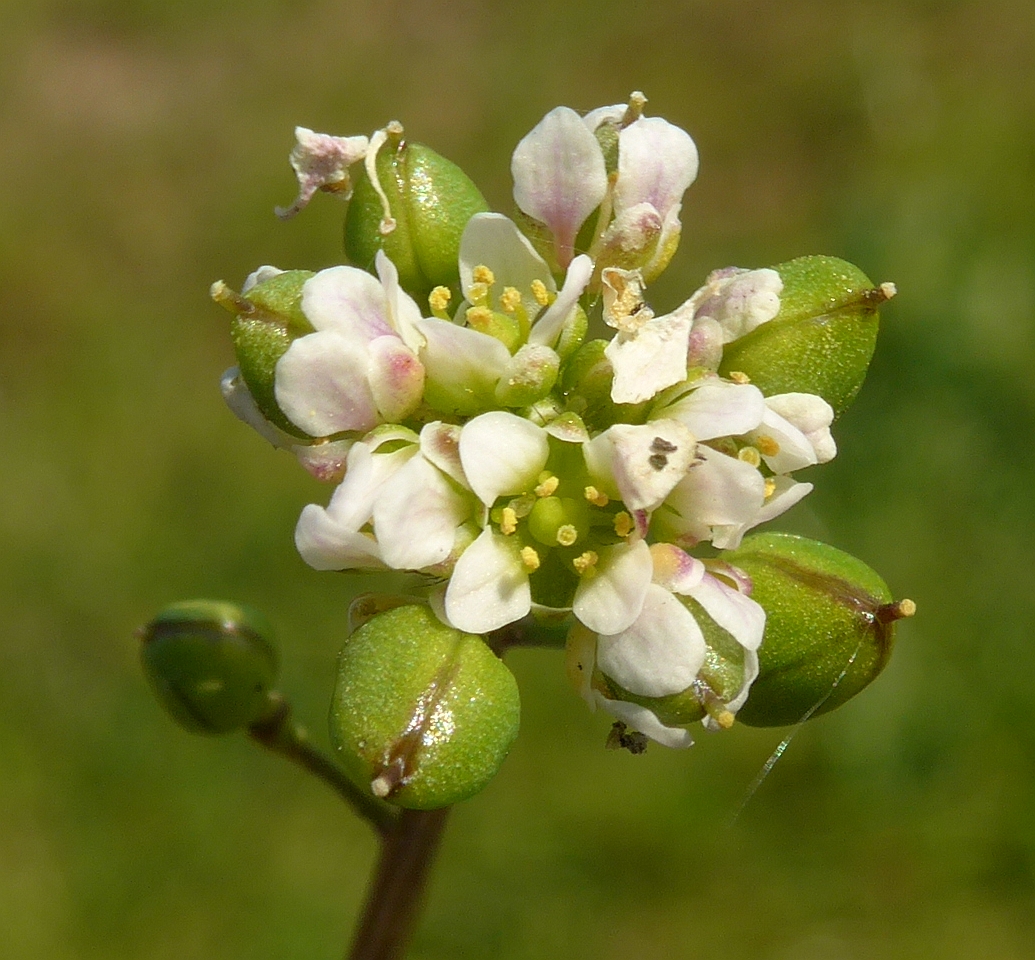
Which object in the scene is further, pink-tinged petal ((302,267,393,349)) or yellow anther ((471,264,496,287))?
yellow anther ((471,264,496,287))

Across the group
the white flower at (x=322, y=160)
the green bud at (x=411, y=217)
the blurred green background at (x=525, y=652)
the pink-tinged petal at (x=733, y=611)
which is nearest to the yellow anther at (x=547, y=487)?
the pink-tinged petal at (x=733, y=611)

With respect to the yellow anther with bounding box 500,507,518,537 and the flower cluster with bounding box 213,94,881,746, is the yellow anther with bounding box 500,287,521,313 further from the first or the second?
the yellow anther with bounding box 500,507,518,537

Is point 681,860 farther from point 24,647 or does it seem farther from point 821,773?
point 24,647

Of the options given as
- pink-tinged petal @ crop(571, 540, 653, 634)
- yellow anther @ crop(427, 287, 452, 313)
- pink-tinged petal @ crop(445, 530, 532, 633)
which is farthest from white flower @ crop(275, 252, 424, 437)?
pink-tinged petal @ crop(571, 540, 653, 634)

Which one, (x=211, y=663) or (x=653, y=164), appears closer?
(x=653, y=164)

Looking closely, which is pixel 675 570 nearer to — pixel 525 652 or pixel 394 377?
pixel 394 377

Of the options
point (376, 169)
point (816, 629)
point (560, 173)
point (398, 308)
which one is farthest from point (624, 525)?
point (376, 169)
